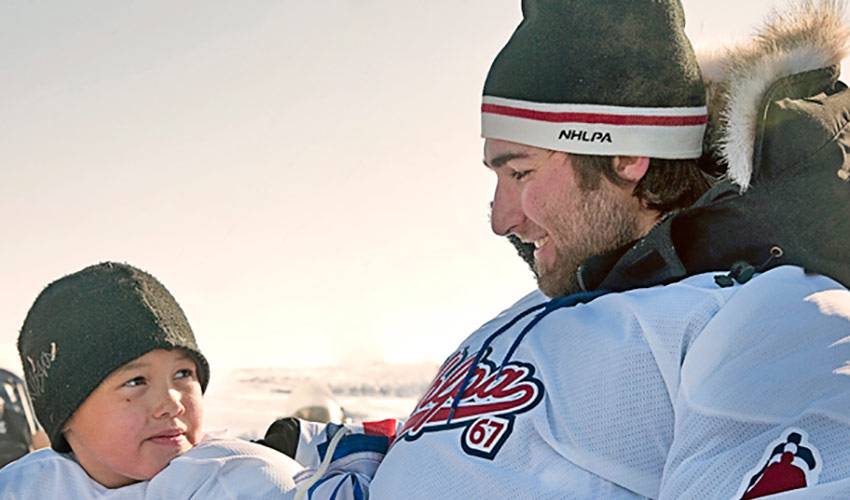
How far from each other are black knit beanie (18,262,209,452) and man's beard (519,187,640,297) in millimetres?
814

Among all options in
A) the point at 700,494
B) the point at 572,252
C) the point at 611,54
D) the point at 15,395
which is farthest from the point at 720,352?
the point at 15,395

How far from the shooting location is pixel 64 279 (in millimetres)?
2426

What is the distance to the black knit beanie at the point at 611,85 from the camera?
197cm

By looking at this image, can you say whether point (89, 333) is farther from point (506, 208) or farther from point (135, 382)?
point (506, 208)

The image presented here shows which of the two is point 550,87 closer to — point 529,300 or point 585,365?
point 529,300

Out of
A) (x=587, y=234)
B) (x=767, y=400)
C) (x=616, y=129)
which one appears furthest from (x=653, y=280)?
(x=767, y=400)

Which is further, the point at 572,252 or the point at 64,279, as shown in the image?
the point at 64,279

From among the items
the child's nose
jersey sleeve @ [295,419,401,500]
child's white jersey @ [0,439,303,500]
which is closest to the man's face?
jersey sleeve @ [295,419,401,500]

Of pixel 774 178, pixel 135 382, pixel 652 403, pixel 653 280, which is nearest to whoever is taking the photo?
pixel 652 403

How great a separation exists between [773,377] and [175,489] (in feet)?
3.92

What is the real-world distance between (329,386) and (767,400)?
10.4 metres

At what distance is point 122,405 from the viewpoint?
2.24 metres

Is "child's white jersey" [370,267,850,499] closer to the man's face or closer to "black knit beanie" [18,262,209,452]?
the man's face

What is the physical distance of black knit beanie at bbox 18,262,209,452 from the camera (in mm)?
2277
